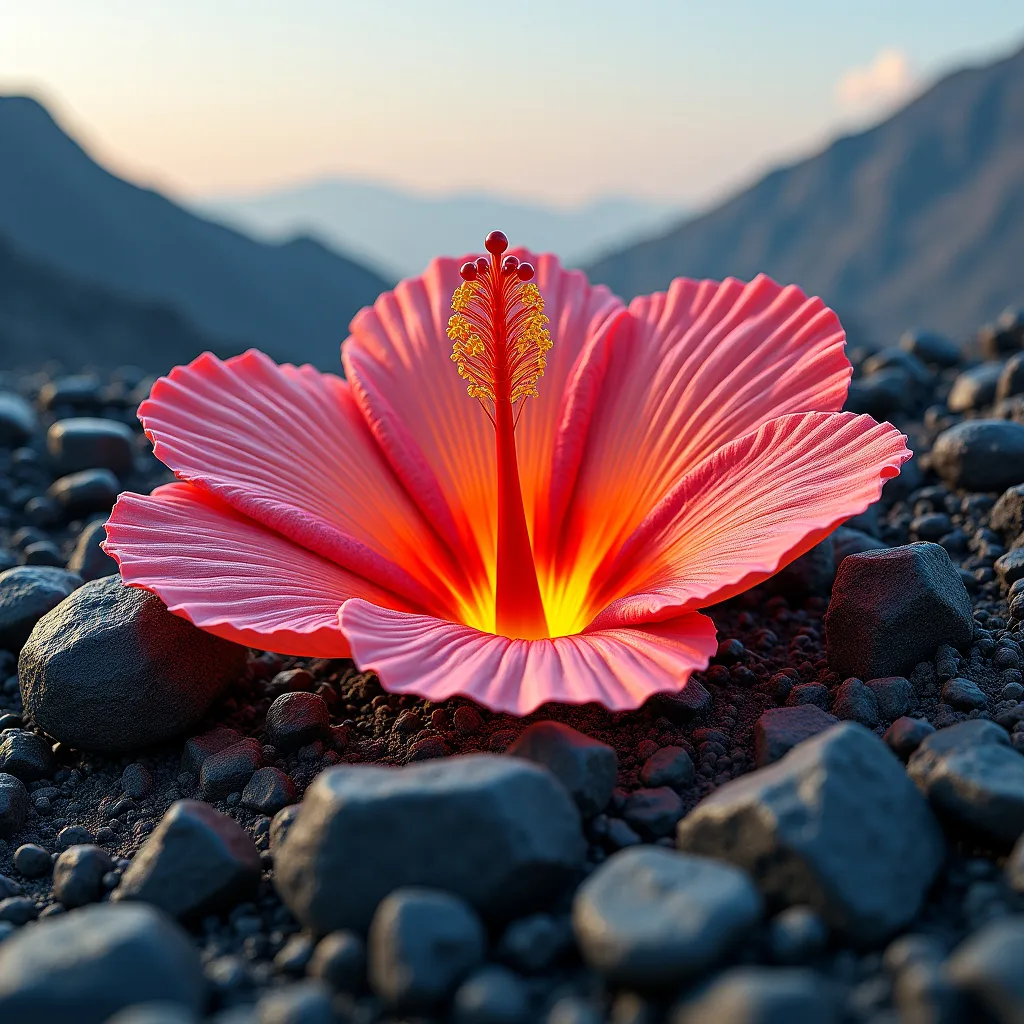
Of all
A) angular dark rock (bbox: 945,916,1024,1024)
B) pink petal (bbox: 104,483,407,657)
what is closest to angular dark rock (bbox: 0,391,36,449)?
pink petal (bbox: 104,483,407,657)

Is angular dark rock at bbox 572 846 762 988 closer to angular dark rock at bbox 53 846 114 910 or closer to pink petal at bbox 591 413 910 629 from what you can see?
pink petal at bbox 591 413 910 629

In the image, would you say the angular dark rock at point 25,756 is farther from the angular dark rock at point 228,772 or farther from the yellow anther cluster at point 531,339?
the yellow anther cluster at point 531,339

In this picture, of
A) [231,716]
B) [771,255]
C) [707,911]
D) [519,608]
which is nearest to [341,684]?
[231,716]

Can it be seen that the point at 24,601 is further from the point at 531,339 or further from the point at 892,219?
the point at 892,219

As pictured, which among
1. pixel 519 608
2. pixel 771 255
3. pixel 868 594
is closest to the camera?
pixel 868 594

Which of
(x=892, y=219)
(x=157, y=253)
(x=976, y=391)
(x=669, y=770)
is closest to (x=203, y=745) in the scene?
(x=669, y=770)

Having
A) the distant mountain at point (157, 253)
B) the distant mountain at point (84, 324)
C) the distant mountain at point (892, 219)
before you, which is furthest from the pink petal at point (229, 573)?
the distant mountain at point (892, 219)

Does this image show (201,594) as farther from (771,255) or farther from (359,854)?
(771,255)
